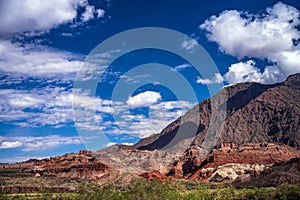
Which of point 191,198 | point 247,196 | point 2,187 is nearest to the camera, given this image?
point 191,198

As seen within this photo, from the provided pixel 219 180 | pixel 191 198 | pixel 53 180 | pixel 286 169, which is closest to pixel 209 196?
pixel 191 198

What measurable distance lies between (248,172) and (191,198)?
360 feet

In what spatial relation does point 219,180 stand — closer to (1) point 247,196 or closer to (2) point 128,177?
(2) point 128,177

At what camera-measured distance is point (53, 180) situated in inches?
7461

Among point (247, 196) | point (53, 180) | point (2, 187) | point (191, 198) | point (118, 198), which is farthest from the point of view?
point (53, 180)

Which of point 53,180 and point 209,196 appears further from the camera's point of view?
point 53,180

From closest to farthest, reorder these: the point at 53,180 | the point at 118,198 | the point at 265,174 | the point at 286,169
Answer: the point at 118,198
the point at 286,169
the point at 265,174
the point at 53,180

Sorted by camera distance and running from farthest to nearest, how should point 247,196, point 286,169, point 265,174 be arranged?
point 265,174 → point 286,169 → point 247,196

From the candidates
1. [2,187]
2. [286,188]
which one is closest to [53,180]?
[2,187]

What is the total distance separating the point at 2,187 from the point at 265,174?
4353 inches

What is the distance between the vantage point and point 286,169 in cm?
16112

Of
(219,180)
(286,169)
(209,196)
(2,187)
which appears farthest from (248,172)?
(2,187)

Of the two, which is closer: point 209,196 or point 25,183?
point 209,196

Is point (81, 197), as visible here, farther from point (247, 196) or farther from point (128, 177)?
point (128, 177)
